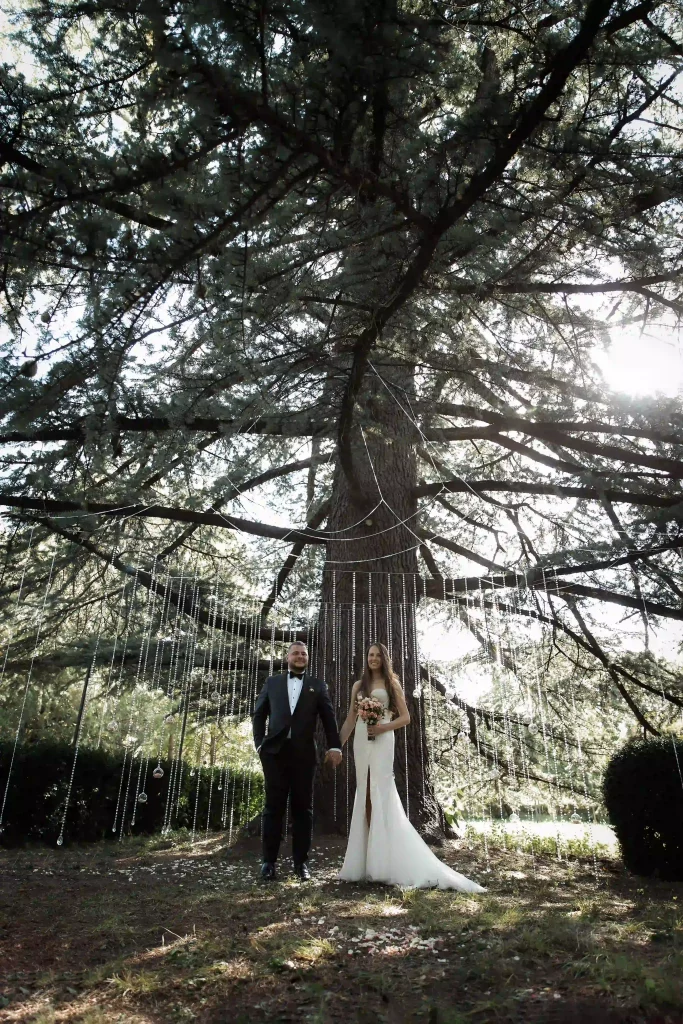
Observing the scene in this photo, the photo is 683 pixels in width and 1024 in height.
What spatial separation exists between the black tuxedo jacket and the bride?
27 cm

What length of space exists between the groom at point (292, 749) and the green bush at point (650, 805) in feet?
8.45

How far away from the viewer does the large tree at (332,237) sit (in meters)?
2.88

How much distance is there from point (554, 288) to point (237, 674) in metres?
5.52

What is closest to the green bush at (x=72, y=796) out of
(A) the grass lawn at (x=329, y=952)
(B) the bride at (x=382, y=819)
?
(A) the grass lawn at (x=329, y=952)

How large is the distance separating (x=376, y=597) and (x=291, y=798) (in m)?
2.35

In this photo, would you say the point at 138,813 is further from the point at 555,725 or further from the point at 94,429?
the point at 94,429

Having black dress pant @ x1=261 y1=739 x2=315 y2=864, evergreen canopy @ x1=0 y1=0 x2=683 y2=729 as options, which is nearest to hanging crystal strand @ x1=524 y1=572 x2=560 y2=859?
evergreen canopy @ x1=0 y1=0 x2=683 y2=729

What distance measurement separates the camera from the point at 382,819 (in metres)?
4.64

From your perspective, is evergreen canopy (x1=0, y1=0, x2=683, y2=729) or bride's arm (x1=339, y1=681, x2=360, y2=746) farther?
bride's arm (x1=339, y1=681, x2=360, y2=746)

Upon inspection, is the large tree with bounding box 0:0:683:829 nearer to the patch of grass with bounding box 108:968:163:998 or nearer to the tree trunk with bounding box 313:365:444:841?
the tree trunk with bounding box 313:365:444:841

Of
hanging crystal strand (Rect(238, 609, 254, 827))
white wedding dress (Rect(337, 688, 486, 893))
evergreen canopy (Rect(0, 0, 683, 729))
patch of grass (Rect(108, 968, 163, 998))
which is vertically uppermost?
evergreen canopy (Rect(0, 0, 683, 729))

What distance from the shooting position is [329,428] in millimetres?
5469

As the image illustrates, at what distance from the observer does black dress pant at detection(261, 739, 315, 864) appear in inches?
180

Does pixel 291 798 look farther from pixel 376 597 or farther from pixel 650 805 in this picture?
pixel 650 805
